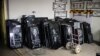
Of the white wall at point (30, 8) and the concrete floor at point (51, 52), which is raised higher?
the white wall at point (30, 8)

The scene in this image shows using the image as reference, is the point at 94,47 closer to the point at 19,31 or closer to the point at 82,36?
the point at 82,36

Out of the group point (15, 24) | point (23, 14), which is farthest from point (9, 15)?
point (15, 24)

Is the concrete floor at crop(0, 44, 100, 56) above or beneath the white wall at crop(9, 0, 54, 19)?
beneath

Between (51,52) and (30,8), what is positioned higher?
(30,8)

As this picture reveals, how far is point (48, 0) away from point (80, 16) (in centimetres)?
150

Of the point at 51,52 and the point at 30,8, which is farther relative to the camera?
the point at 30,8

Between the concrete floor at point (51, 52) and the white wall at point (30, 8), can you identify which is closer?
the concrete floor at point (51, 52)

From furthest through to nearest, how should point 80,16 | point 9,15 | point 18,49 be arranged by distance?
1. point 80,16
2. point 9,15
3. point 18,49

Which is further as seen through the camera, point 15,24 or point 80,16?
point 80,16

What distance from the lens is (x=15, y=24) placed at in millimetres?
5914

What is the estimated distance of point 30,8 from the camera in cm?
698

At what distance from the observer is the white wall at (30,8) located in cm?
678

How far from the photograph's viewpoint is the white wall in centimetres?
678

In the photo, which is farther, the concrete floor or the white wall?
the white wall
